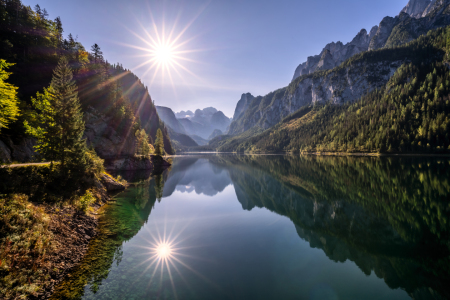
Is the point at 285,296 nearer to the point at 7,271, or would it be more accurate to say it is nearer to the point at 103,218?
the point at 7,271

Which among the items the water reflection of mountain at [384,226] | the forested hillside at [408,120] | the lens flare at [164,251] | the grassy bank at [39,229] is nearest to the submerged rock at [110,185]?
the grassy bank at [39,229]

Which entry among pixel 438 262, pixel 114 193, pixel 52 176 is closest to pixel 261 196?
pixel 438 262

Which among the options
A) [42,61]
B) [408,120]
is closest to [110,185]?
[42,61]

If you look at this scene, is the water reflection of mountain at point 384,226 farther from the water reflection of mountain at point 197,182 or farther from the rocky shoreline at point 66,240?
the rocky shoreline at point 66,240

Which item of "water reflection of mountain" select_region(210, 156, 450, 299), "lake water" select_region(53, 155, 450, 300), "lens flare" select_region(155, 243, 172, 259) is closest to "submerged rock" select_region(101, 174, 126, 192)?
"lake water" select_region(53, 155, 450, 300)

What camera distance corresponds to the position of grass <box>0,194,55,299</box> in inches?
335

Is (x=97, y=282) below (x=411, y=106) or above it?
below

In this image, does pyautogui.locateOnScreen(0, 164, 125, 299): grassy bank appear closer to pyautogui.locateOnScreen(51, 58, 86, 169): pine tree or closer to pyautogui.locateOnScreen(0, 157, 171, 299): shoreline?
pyautogui.locateOnScreen(0, 157, 171, 299): shoreline

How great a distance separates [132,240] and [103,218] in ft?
22.3

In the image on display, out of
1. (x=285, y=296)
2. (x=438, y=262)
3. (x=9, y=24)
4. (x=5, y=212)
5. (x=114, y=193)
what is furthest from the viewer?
(x=9, y=24)

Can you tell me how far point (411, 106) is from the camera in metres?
139

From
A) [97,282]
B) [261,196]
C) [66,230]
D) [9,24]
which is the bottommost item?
[261,196]

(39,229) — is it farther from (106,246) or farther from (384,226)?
(384,226)

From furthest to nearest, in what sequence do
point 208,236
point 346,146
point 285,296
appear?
point 346,146 < point 208,236 < point 285,296
